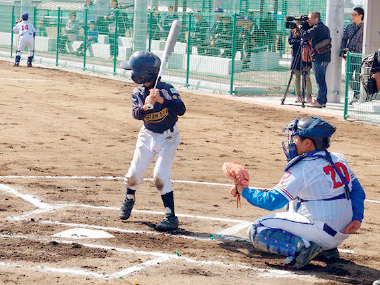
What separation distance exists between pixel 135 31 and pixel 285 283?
1948cm

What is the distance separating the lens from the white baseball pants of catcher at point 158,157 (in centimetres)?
751

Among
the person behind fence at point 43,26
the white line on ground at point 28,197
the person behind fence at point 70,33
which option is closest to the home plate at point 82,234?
the white line on ground at point 28,197

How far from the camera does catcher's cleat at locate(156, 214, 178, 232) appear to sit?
7426 millimetres

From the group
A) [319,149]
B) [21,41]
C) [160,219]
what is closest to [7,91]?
[21,41]

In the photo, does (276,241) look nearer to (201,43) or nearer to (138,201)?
(138,201)

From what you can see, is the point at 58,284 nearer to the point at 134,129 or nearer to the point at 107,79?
the point at 134,129

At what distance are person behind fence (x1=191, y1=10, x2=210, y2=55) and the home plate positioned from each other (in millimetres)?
14824

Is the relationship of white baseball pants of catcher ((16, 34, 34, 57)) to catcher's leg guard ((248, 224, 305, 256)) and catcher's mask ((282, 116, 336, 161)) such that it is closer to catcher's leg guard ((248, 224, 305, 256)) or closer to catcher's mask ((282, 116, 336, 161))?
catcher's leg guard ((248, 224, 305, 256))

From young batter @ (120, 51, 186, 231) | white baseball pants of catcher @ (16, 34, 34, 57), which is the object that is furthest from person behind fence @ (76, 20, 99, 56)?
young batter @ (120, 51, 186, 231)

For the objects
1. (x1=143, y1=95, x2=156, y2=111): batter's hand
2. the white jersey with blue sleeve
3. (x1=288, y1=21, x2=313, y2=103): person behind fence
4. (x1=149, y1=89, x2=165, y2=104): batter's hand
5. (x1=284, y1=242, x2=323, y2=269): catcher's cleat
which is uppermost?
(x1=288, y1=21, x2=313, y2=103): person behind fence

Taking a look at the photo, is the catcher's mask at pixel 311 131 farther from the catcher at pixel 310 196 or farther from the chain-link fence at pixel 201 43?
the chain-link fence at pixel 201 43

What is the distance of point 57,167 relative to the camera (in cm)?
1057

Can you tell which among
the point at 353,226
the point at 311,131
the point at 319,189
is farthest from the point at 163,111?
the point at 353,226

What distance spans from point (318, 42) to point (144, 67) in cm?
1104
